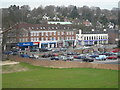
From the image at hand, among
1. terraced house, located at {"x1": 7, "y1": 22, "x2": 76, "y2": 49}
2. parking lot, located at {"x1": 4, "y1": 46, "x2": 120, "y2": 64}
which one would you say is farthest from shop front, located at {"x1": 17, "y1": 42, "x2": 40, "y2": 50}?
parking lot, located at {"x1": 4, "y1": 46, "x2": 120, "y2": 64}

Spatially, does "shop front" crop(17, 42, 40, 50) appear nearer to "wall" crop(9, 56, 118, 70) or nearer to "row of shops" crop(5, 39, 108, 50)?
"row of shops" crop(5, 39, 108, 50)

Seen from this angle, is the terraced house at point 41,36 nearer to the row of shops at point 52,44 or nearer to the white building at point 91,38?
the row of shops at point 52,44

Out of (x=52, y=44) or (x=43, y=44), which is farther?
(x=52, y=44)

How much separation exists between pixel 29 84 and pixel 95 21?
10265 centimetres

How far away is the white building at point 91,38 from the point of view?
78.7 meters

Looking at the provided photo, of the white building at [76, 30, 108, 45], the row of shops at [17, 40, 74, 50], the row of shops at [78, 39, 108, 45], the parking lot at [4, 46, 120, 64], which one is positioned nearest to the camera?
the parking lot at [4, 46, 120, 64]

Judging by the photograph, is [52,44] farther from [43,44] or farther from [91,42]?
[91,42]

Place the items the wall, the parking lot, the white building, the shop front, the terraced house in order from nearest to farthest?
the wall < the parking lot < the terraced house < the shop front < the white building

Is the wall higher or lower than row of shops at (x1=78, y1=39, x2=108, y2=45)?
lower

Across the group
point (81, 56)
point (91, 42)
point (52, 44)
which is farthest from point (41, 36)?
point (81, 56)

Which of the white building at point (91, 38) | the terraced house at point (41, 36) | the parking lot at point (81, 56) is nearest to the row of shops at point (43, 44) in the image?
the terraced house at point (41, 36)

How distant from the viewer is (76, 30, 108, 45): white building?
78688 mm

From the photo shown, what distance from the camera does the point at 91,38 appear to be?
80.6 meters

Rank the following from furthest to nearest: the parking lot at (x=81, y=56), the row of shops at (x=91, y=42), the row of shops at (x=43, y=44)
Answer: the row of shops at (x=91, y=42)
the row of shops at (x=43, y=44)
the parking lot at (x=81, y=56)
